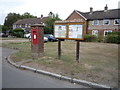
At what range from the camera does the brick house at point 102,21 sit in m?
28.8

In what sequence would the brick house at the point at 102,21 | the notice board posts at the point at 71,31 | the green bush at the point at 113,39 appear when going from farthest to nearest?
the brick house at the point at 102,21, the green bush at the point at 113,39, the notice board posts at the point at 71,31

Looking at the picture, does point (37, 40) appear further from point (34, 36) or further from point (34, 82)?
point (34, 82)

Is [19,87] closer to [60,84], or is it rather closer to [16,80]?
[16,80]

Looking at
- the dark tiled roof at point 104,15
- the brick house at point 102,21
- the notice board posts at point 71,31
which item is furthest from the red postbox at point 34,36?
the dark tiled roof at point 104,15

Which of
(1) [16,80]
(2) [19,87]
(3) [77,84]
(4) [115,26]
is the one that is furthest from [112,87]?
(4) [115,26]

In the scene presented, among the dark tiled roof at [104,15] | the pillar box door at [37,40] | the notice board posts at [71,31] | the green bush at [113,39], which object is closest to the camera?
the notice board posts at [71,31]

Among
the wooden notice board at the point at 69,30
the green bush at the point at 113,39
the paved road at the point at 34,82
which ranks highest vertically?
the wooden notice board at the point at 69,30

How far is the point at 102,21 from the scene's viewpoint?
30.4 meters

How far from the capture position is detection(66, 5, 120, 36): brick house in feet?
94.4

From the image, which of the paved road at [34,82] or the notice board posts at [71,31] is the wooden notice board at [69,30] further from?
the paved road at [34,82]

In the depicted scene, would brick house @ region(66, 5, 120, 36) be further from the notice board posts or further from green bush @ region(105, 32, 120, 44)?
the notice board posts

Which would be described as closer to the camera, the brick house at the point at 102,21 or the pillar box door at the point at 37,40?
the pillar box door at the point at 37,40

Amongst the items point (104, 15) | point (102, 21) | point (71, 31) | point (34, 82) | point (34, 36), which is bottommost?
point (34, 82)

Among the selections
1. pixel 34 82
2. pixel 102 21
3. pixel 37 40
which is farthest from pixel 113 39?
pixel 34 82
